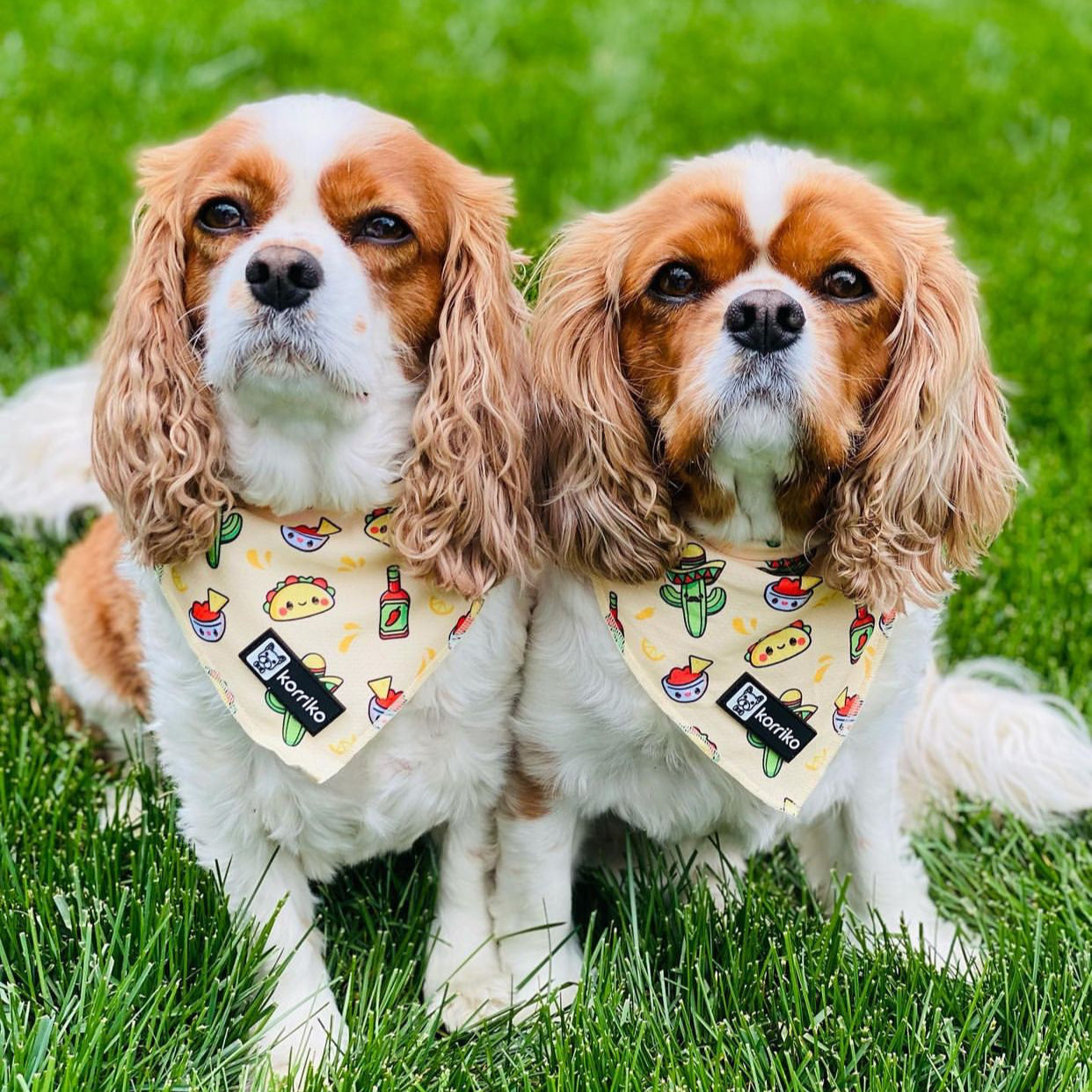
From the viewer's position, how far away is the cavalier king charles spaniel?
2.67 meters

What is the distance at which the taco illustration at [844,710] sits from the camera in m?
2.90

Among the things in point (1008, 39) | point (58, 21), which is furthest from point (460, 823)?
point (1008, 39)

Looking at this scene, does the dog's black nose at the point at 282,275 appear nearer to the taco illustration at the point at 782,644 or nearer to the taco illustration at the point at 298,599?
the taco illustration at the point at 298,599

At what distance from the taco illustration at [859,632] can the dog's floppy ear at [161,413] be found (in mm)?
1305

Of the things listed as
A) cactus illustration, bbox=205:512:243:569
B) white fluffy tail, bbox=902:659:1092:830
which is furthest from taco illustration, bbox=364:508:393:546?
white fluffy tail, bbox=902:659:1092:830

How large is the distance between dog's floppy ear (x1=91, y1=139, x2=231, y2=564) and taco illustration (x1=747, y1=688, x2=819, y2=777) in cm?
119

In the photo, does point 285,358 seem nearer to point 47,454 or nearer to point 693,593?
point 693,593

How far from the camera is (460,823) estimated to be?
3078 mm

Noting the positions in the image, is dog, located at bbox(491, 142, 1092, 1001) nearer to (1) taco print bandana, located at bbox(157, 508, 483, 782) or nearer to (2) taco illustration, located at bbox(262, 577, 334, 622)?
(1) taco print bandana, located at bbox(157, 508, 483, 782)

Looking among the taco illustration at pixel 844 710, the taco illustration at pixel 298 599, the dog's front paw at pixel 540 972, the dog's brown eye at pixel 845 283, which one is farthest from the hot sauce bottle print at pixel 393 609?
the dog's brown eye at pixel 845 283

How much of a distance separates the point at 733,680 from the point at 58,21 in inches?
229

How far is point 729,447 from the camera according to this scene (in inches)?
104

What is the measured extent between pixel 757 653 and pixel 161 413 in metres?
1.30

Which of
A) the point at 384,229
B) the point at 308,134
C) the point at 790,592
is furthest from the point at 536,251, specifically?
the point at 790,592
